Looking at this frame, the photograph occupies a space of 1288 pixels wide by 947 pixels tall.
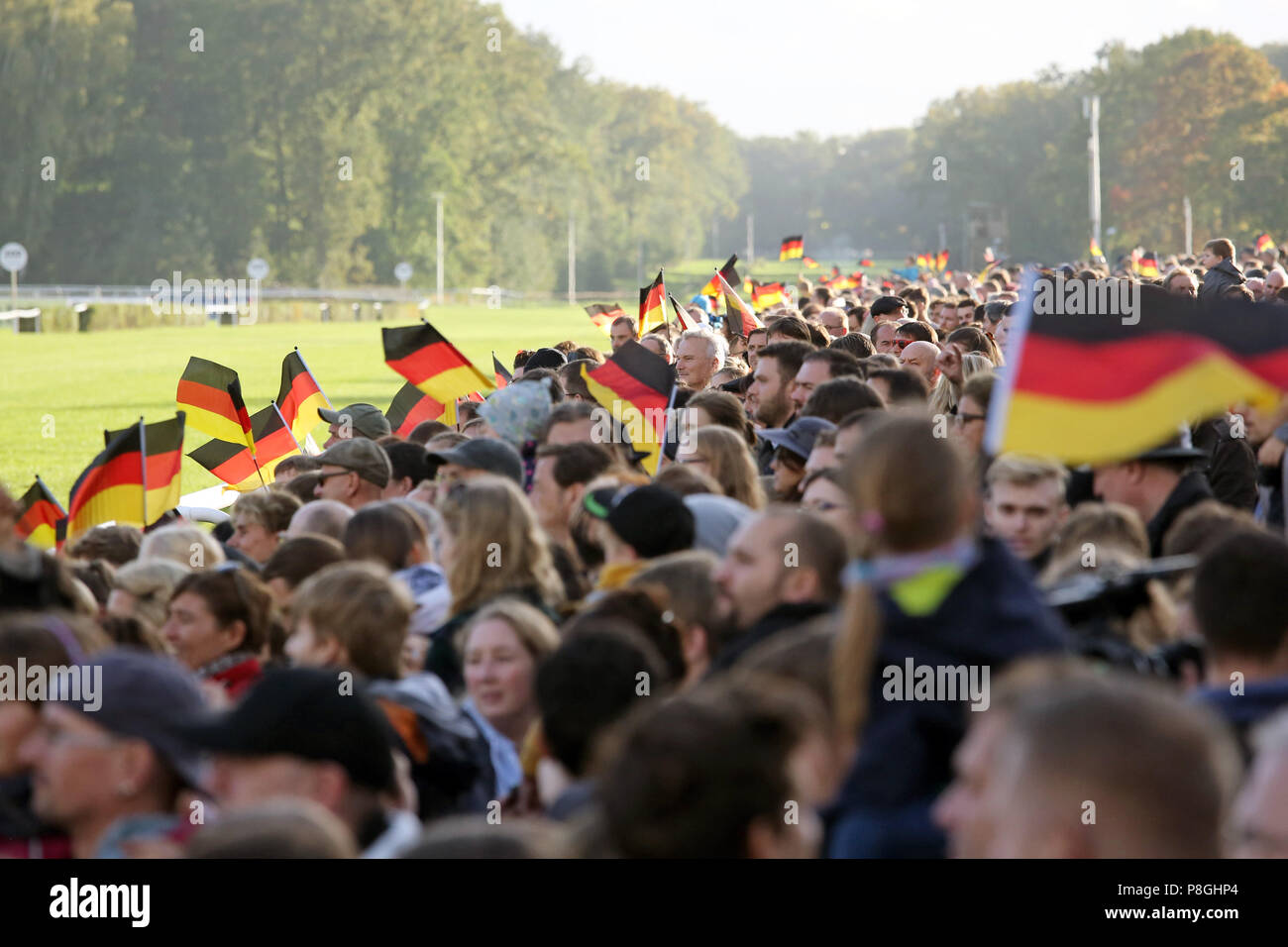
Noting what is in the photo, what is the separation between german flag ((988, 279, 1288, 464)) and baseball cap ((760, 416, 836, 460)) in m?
3.25

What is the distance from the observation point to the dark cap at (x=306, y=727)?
3852 mm

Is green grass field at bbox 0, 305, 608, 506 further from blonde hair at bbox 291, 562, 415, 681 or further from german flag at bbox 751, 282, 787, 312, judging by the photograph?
blonde hair at bbox 291, 562, 415, 681

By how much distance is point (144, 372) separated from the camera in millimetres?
37125

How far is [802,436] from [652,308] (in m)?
8.89

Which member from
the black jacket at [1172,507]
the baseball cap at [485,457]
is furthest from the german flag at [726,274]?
the black jacket at [1172,507]

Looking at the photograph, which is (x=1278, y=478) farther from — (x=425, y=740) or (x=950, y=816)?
(x=950, y=816)

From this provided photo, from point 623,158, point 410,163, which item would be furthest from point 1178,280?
point 623,158

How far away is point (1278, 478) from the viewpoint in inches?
299

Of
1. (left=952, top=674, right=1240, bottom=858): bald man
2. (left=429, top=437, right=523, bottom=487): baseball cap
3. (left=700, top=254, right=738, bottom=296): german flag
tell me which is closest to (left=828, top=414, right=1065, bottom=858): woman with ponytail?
(left=952, top=674, right=1240, bottom=858): bald man

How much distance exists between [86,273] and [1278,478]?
95.5m

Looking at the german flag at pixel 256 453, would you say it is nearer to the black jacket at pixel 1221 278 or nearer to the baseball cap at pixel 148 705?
the black jacket at pixel 1221 278

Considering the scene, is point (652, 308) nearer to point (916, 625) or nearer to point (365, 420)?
point (365, 420)

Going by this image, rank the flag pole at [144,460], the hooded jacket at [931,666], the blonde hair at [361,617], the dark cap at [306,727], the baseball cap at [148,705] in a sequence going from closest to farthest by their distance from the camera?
the hooded jacket at [931,666], the dark cap at [306,727], the baseball cap at [148,705], the blonde hair at [361,617], the flag pole at [144,460]

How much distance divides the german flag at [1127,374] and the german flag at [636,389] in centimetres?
473
